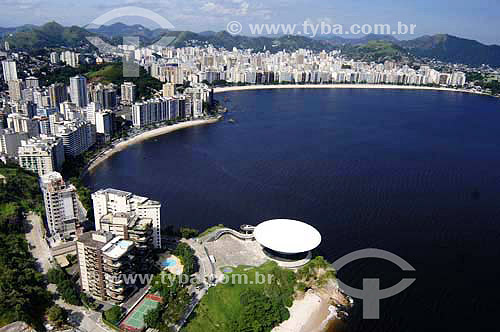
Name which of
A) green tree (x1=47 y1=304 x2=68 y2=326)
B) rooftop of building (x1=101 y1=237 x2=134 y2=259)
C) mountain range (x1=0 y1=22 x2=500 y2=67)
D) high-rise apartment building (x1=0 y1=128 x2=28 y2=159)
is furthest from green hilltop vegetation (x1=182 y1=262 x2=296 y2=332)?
mountain range (x1=0 y1=22 x2=500 y2=67)

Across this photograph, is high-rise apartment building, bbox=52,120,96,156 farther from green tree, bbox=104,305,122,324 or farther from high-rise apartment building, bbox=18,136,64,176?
green tree, bbox=104,305,122,324

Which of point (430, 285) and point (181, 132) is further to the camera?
point (181, 132)

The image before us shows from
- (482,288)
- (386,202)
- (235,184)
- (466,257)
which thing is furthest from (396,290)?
(235,184)

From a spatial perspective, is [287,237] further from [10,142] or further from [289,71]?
[289,71]

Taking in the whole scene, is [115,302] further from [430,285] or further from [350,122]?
[350,122]

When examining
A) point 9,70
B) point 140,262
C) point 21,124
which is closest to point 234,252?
point 140,262
